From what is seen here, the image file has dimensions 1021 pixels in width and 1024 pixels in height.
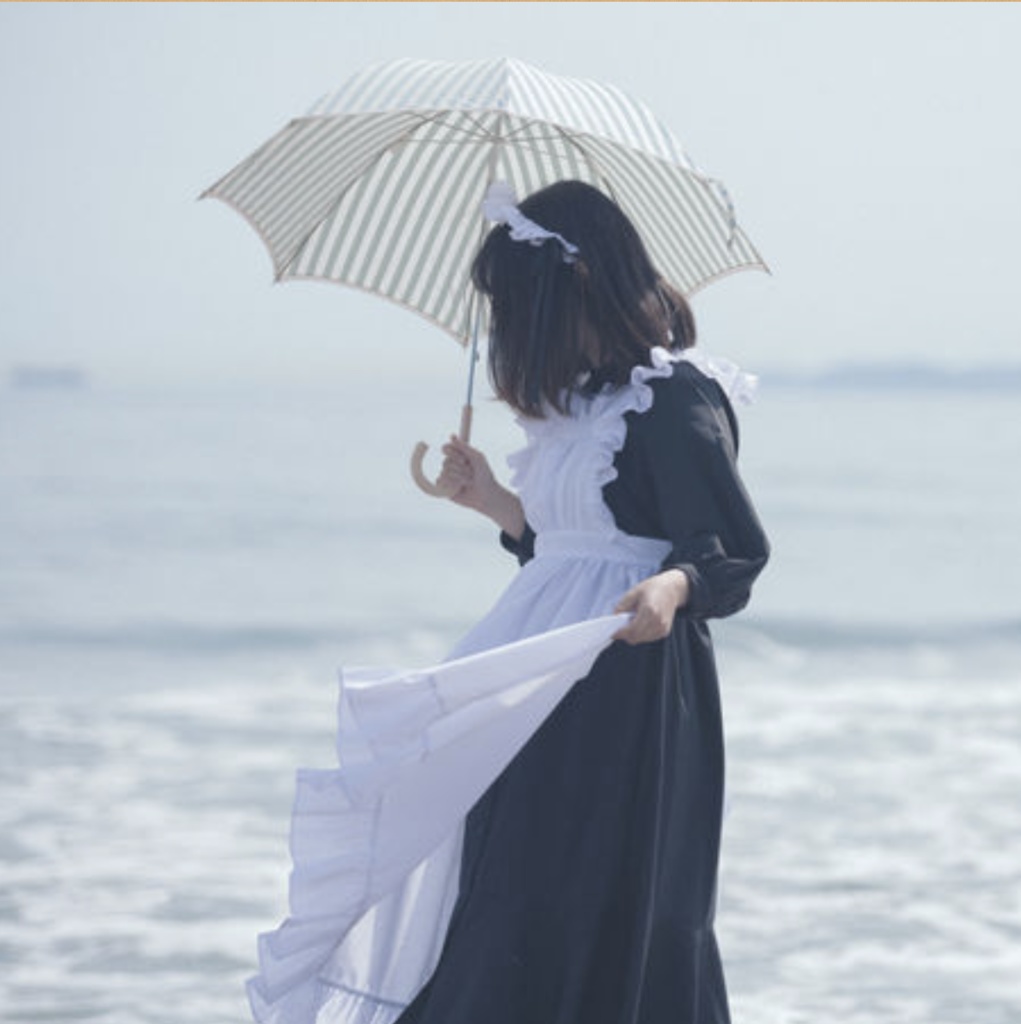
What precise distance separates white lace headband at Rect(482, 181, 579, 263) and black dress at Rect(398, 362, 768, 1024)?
23 centimetres

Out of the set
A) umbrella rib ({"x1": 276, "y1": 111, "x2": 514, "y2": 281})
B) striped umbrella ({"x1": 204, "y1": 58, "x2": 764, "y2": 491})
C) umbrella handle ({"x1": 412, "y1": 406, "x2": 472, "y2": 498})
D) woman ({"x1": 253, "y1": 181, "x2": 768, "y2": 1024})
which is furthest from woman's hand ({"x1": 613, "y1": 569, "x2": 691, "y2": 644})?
umbrella rib ({"x1": 276, "y1": 111, "x2": 514, "y2": 281})

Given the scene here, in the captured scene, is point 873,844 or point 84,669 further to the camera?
point 84,669

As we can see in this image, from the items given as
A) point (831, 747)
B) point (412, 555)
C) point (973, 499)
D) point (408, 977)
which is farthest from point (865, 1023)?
point (973, 499)

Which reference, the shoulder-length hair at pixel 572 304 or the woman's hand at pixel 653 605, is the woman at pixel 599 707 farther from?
the woman's hand at pixel 653 605

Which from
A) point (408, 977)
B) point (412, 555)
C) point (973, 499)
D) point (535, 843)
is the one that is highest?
point (973, 499)

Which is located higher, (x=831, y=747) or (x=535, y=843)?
(x=831, y=747)

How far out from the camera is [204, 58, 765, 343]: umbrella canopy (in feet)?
11.6

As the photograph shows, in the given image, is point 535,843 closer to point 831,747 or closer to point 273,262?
point 273,262

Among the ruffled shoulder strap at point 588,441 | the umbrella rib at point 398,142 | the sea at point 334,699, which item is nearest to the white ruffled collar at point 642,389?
the ruffled shoulder strap at point 588,441

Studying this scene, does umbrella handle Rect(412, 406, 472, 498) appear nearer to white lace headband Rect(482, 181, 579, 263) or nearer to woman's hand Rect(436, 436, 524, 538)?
woman's hand Rect(436, 436, 524, 538)

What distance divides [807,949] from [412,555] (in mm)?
14003

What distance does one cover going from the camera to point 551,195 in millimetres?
3117

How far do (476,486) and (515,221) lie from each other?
1.47ft

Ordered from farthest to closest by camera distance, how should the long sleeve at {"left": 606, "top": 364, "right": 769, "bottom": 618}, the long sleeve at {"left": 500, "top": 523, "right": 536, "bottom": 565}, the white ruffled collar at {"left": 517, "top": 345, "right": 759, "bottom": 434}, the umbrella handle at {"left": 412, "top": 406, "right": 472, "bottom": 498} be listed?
1. the long sleeve at {"left": 500, "top": 523, "right": 536, "bottom": 565}
2. the umbrella handle at {"left": 412, "top": 406, "right": 472, "bottom": 498}
3. the white ruffled collar at {"left": 517, "top": 345, "right": 759, "bottom": 434}
4. the long sleeve at {"left": 606, "top": 364, "right": 769, "bottom": 618}
